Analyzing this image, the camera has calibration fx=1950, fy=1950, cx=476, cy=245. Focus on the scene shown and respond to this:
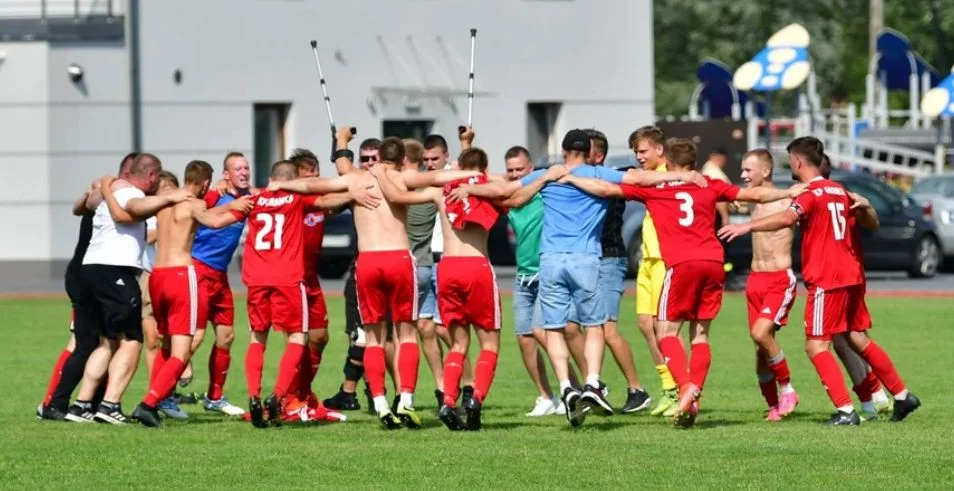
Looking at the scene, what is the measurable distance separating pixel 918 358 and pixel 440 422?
6672 millimetres

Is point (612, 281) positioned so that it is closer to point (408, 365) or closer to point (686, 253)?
point (686, 253)

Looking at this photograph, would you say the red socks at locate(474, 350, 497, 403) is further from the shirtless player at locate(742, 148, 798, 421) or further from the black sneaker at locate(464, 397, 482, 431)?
the shirtless player at locate(742, 148, 798, 421)

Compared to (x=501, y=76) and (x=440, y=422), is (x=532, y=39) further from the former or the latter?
(x=440, y=422)

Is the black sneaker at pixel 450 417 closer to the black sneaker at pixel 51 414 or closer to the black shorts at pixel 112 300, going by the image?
the black shorts at pixel 112 300

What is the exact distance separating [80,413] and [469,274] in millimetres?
3310

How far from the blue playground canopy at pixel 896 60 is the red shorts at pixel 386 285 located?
3814 centimetres

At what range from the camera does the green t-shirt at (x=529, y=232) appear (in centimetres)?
1485

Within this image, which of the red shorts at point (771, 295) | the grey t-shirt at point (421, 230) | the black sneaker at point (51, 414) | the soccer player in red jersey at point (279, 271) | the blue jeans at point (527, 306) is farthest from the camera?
the grey t-shirt at point (421, 230)

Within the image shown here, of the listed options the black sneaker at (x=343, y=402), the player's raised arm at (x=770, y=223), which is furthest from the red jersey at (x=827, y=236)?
the black sneaker at (x=343, y=402)

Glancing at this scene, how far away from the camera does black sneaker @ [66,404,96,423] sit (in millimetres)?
14680

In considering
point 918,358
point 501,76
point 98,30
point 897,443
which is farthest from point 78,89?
point 897,443

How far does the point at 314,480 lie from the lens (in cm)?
1120

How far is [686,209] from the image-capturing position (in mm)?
13641

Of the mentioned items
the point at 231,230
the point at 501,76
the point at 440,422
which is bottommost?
the point at 440,422
